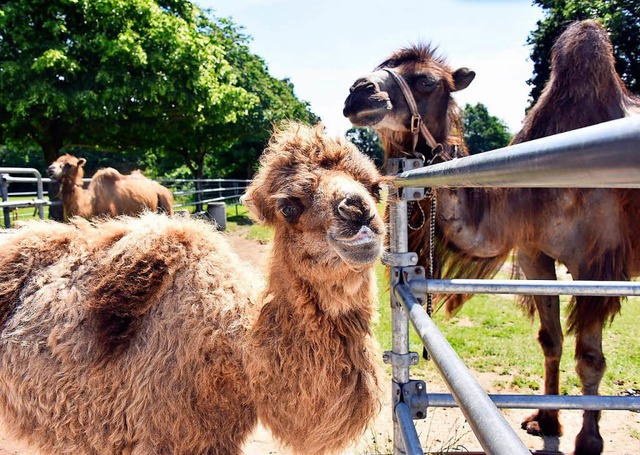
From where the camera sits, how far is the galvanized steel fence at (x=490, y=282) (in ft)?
1.92

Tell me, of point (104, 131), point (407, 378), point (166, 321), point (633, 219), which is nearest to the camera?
point (407, 378)

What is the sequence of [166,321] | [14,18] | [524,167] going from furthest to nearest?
[14,18]
[166,321]
[524,167]

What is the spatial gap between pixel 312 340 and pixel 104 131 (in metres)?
14.5

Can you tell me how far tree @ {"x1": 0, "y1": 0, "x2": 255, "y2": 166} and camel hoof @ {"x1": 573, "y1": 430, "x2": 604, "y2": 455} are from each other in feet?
39.7

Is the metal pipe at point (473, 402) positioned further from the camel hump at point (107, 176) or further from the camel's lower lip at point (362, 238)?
the camel hump at point (107, 176)

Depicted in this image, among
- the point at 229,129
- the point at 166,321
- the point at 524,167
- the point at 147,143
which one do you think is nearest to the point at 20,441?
the point at 166,321

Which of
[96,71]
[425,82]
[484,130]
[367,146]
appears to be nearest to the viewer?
[425,82]

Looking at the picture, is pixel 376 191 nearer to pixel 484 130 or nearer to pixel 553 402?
pixel 553 402

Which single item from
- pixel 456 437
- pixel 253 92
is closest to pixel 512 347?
pixel 456 437

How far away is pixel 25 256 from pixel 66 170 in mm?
7647

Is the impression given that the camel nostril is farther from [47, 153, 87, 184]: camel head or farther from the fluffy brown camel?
[47, 153, 87, 184]: camel head

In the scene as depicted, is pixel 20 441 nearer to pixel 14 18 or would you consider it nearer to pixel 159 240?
pixel 159 240

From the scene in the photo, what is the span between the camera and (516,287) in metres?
1.67

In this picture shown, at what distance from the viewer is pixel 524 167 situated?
0.79 metres
